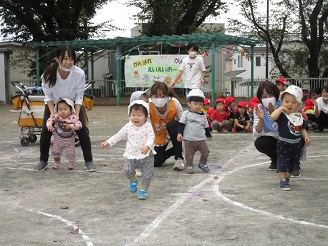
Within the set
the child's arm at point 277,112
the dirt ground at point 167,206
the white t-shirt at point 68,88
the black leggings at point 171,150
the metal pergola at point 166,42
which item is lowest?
the dirt ground at point 167,206

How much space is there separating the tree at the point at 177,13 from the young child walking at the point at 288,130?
96.9ft

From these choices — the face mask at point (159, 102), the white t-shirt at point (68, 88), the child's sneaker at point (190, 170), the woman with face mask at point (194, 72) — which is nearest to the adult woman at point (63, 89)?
the white t-shirt at point (68, 88)

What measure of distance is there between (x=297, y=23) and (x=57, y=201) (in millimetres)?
34313

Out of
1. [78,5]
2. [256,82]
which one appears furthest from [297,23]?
[78,5]

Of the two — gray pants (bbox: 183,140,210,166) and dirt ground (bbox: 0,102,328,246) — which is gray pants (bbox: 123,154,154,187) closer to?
dirt ground (bbox: 0,102,328,246)

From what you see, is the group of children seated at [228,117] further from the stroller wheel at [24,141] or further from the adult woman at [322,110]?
the stroller wheel at [24,141]

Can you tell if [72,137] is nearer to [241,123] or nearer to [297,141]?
[297,141]

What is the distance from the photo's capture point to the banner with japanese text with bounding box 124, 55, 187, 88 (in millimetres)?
23500

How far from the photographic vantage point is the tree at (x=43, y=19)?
108 ft

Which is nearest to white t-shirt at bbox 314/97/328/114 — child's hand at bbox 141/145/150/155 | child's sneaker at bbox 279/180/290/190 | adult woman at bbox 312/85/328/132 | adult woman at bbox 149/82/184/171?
adult woman at bbox 312/85/328/132

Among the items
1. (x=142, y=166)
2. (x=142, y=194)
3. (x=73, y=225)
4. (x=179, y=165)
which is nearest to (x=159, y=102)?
(x=179, y=165)

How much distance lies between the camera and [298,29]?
38375 mm

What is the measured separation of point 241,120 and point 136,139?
7.29 meters

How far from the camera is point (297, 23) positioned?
38062 millimetres
